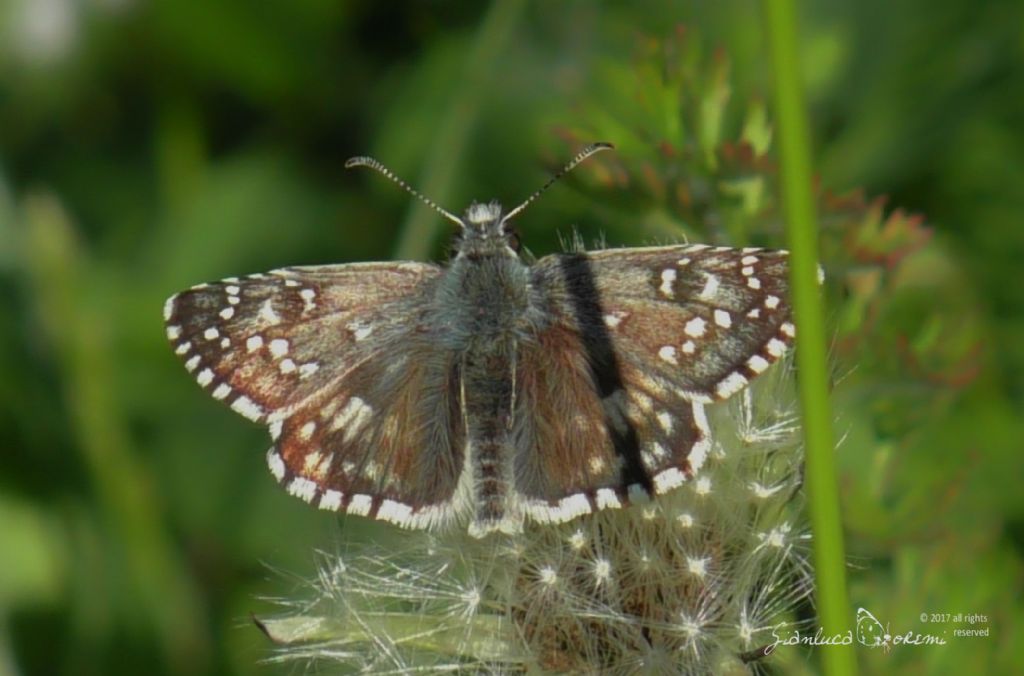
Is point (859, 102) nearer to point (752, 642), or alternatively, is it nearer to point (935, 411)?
point (935, 411)

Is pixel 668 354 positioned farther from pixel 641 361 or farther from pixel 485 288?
pixel 485 288

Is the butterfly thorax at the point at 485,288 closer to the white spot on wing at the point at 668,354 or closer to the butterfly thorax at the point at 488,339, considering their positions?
the butterfly thorax at the point at 488,339

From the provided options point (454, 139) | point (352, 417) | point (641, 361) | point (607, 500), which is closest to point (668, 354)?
point (641, 361)

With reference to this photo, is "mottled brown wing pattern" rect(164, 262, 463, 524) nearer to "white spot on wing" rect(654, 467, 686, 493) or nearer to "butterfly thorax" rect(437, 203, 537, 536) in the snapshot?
"butterfly thorax" rect(437, 203, 537, 536)

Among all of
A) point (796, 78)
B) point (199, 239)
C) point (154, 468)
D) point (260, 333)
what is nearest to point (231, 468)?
point (154, 468)

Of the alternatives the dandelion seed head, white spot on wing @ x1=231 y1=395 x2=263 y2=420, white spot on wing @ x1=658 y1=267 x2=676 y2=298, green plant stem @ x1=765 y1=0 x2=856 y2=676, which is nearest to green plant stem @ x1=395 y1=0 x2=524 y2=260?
white spot on wing @ x1=231 y1=395 x2=263 y2=420

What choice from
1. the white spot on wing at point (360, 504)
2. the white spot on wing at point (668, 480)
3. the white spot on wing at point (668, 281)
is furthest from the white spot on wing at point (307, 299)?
the white spot on wing at point (668, 480)
